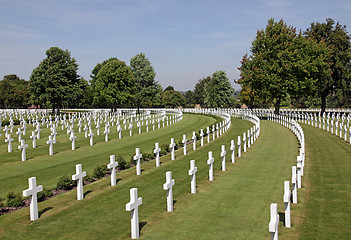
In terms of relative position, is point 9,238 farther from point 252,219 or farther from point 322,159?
point 322,159

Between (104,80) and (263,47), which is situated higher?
(263,47)

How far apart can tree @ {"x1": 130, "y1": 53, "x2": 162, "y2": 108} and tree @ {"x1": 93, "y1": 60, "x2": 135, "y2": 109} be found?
46.9 ft

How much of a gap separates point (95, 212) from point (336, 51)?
69.3m

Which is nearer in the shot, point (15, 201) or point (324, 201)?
point (15, 201)

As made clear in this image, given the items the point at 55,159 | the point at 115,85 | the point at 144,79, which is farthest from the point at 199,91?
the point at 55,159

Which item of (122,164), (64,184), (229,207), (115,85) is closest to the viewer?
(229,207)

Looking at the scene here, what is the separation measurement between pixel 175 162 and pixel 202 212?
826 centimetres

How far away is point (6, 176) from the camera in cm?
1480

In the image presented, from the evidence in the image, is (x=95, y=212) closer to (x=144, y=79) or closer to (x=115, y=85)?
(x=115, y=85)

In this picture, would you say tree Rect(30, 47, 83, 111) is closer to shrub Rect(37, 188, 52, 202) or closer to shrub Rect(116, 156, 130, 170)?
shrub Rect(116, 156, 130, 170)

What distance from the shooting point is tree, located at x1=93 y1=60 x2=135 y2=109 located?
69.1 meters

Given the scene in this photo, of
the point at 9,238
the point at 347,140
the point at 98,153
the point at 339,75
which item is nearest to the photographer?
the point at 9,238

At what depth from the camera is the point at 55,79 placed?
221 ft

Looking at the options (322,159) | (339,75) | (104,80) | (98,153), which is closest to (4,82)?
(104,80)
